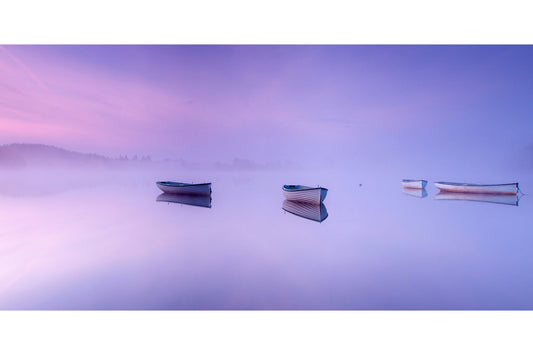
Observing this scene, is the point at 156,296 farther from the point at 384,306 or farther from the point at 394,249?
the point at 394,249

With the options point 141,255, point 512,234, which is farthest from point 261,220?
point 512,234

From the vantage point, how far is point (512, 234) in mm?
11281

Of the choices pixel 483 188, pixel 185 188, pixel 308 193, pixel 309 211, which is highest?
pixel 483 188

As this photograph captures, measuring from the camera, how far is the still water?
5.70 metres

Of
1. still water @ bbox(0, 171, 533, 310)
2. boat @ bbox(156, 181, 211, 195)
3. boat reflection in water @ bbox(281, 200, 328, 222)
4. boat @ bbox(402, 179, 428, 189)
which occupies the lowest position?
still water @ bbox(0, 171, 533, 310)

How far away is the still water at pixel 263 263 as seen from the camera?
5703 millimetres

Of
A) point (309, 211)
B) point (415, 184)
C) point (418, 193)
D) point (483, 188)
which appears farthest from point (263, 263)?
point (415, 184)

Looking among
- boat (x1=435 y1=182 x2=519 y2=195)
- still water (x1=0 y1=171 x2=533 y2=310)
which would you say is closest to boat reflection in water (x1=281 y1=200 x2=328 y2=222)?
still water (x1=0 y1=171 x2=533 y2=310)

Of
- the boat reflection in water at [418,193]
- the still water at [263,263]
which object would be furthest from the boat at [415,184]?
the still water at [263,263]

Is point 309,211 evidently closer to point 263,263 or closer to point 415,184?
point 263,263

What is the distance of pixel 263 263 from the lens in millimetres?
7758

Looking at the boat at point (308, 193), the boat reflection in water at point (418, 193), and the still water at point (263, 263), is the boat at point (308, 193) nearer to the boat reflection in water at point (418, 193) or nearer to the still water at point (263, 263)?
the still water at point (263, 263)

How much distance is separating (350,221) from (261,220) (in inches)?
181

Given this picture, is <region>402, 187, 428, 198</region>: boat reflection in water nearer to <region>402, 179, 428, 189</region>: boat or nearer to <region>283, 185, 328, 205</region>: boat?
<region>402, 179, 428, 189</region>: boat
